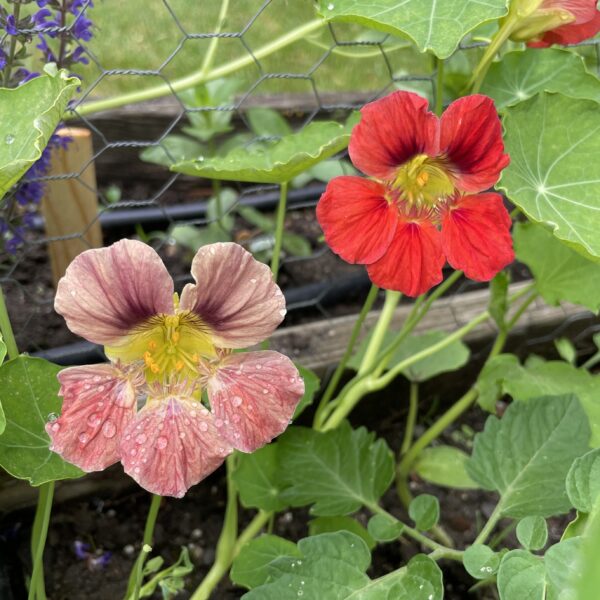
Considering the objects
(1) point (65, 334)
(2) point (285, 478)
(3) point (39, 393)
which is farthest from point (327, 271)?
(3) point (39, 393)

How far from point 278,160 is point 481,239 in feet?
0.90

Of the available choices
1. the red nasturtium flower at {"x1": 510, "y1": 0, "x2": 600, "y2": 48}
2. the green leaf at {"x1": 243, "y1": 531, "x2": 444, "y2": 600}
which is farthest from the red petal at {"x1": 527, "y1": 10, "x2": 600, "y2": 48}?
the green leaf at {"x1": 243, "y1": 531, "x2": 444, "y2": 600}

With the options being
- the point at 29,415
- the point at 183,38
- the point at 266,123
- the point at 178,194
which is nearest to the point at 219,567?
the point at 29,415

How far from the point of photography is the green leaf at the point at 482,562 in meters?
0.67

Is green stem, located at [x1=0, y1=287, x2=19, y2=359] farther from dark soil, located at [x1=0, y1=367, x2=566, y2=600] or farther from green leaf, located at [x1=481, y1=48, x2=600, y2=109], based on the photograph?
green leaf, located at [x1=481, y1=48, x2=600, y2=109]

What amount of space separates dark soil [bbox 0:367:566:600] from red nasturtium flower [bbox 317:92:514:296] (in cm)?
48

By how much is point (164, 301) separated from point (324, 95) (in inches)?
47.0

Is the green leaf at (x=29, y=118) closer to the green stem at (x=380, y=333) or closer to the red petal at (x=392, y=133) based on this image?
the red petal at (x=392, y=133)

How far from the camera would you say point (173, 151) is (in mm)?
1388

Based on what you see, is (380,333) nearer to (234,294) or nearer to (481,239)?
(481,239)

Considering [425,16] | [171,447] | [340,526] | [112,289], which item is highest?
[425,16]

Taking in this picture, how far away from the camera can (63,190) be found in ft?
3.80

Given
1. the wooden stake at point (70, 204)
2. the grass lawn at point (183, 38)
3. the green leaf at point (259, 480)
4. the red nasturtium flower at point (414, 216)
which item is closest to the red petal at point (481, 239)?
the red nasturtium flower at point (414, 216)

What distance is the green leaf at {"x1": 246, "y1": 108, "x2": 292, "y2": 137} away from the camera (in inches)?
54.7
